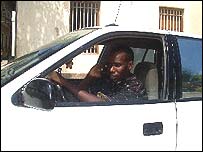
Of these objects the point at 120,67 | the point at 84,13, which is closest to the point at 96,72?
the point at 120,67

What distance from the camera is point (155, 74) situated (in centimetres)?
304

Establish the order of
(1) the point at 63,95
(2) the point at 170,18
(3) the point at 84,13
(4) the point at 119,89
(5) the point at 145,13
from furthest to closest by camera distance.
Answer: (2) the point at 170,18 → (5) the point at 145,13 → (3) the point at 84,13 → (4) the point at 119,89 → (1) the point at 63,95

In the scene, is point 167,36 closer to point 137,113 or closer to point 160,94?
point 160,94

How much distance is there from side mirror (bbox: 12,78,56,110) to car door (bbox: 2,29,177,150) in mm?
43

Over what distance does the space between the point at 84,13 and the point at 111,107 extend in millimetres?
9129

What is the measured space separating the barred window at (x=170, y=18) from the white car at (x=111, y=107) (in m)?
9.32

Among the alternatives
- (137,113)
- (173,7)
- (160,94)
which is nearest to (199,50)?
(160,94)

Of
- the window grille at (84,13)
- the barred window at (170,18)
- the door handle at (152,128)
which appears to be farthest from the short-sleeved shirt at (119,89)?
the barred window at (170,18)

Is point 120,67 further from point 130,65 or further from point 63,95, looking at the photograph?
point 63,95

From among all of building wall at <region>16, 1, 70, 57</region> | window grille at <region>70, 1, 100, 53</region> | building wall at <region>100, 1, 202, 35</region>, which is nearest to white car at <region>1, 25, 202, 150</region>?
building wall at <region>16, 1, 70, 57</region>

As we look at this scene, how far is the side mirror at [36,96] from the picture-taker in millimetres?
2285

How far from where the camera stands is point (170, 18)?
490 inches

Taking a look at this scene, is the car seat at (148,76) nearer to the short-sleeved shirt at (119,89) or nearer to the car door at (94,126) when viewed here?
the short-sleeved shirt at (119,89)

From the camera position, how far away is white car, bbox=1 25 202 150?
2.29 meters
